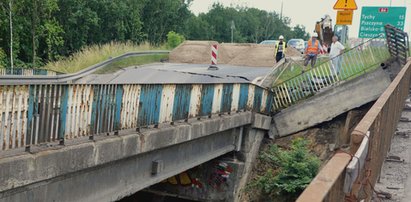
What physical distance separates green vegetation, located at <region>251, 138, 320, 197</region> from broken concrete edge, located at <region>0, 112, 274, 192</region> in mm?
4555

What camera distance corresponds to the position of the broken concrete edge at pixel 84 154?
5176mm

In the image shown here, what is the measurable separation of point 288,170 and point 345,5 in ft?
19.3

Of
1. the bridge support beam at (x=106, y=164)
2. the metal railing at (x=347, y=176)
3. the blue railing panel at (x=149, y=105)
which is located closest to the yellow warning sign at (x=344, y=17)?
the bridge support beam at (x=106, y=164)

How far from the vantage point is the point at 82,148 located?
6273mm

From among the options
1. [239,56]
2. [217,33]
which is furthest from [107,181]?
[217,33]

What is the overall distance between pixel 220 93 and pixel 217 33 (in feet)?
210

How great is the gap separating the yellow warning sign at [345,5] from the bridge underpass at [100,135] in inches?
233

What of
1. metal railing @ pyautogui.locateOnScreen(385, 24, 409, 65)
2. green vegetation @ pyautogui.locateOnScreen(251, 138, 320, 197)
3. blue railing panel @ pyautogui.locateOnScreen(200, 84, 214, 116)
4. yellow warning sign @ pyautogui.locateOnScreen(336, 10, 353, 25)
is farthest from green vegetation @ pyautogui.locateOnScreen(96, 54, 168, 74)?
metal railing @ pyautogui.locateOnScreen(385, 24, 409, 65)

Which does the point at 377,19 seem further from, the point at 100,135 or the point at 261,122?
the point at 100,135

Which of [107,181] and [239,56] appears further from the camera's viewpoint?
[239,56]

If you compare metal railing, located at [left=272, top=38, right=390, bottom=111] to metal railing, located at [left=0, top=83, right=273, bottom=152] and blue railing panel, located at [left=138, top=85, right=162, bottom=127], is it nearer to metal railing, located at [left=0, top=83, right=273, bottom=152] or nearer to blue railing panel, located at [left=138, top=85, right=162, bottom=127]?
metal railing, located at [left=0, top=83, right=273, bottom=152]

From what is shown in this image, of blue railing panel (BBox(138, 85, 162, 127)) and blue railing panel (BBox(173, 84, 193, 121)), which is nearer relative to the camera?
blue railing panel (BBox(138, 85, 162, 127))

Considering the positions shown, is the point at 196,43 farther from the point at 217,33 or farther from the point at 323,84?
the point at 217,33

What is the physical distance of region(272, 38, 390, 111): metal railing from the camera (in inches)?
635
